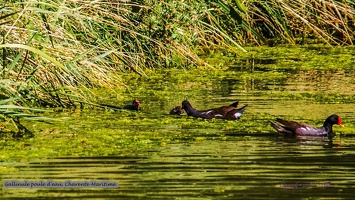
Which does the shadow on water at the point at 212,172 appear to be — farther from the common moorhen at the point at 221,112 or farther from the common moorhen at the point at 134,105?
the common moorhen at the point at 134,105

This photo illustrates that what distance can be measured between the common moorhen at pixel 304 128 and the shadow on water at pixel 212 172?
65cm

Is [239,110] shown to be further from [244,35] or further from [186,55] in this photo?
[244,35]

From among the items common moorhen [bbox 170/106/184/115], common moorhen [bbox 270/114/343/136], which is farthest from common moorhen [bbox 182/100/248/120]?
common moorhen [bbox 270/114/343/136]

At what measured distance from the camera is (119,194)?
6.72 meters

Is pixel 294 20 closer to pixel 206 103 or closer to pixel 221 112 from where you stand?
pixel 206 103

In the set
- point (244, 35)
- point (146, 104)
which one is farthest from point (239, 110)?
point (244, 35)

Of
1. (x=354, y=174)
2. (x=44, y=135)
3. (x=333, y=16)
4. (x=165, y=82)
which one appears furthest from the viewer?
(x=333, y=16)

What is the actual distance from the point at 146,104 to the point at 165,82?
A: 6.16 feet

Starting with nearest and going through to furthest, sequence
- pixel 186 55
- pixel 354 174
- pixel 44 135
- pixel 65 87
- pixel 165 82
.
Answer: pixel 354 174 < pixel 44 135 < pixel 65 87 < pixel 165 82 < pixel 186 55

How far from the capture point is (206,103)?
12.0 meters

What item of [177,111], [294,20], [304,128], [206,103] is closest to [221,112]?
[177,111]

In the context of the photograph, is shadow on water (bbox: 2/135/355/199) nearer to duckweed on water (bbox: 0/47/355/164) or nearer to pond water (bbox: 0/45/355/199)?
pond water (bbox: 0/45/355/199)

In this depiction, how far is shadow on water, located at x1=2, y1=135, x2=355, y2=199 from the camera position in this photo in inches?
266

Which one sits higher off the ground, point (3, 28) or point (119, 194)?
point (3, 28)
